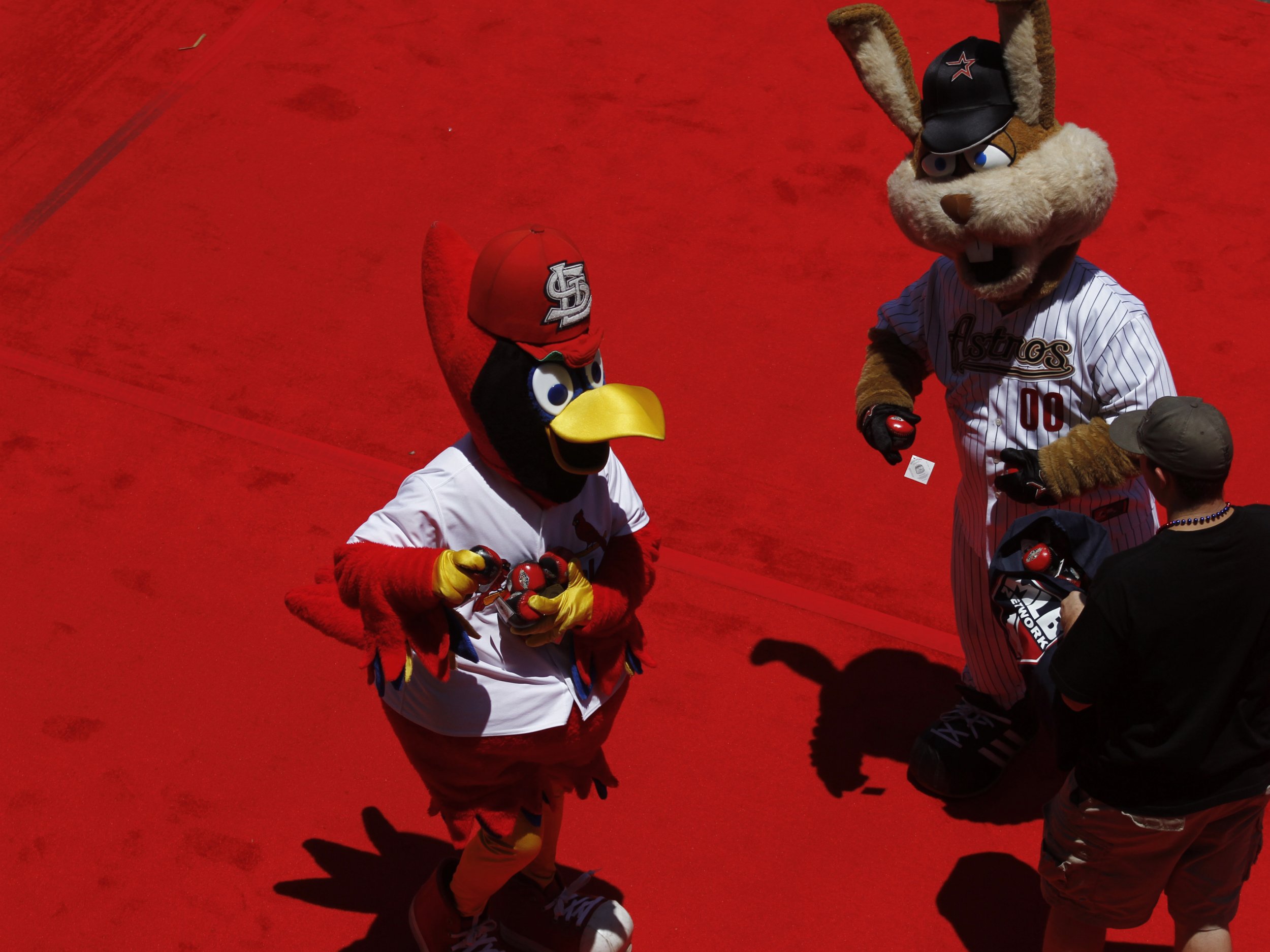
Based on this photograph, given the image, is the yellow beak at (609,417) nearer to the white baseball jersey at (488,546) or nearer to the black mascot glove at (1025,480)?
the white baseball jersey at (488,546)

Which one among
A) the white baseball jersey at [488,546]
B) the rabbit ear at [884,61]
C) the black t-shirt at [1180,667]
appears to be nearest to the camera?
the black t-shirt at [1180,667]

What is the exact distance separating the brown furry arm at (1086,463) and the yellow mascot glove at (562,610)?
111cm

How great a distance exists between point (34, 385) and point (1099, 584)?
409 centimetres

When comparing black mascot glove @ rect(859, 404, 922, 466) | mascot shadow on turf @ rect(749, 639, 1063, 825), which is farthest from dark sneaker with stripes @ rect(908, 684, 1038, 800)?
black mascot glove @ rect(859, 404, 922, 466)

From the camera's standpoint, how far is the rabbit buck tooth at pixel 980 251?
8.78ft

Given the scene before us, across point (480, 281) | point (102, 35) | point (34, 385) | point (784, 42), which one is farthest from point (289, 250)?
point (480, 281)

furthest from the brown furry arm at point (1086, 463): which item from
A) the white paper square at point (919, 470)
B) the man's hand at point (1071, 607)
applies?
the white paper square at point (919, 470)

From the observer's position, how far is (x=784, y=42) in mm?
6219

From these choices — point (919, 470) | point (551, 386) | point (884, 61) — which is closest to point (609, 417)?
point (551, 386)

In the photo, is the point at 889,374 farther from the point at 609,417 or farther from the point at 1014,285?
the point at 609,417

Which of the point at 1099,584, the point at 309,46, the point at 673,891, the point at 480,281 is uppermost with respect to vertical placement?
the point at 480,281

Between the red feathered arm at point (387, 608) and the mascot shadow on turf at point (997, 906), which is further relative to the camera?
the mascot shadow on turf at point (997, 906)

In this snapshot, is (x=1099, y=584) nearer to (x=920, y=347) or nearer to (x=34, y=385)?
(x=920, y=347)

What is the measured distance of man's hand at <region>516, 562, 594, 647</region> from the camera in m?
2.26
